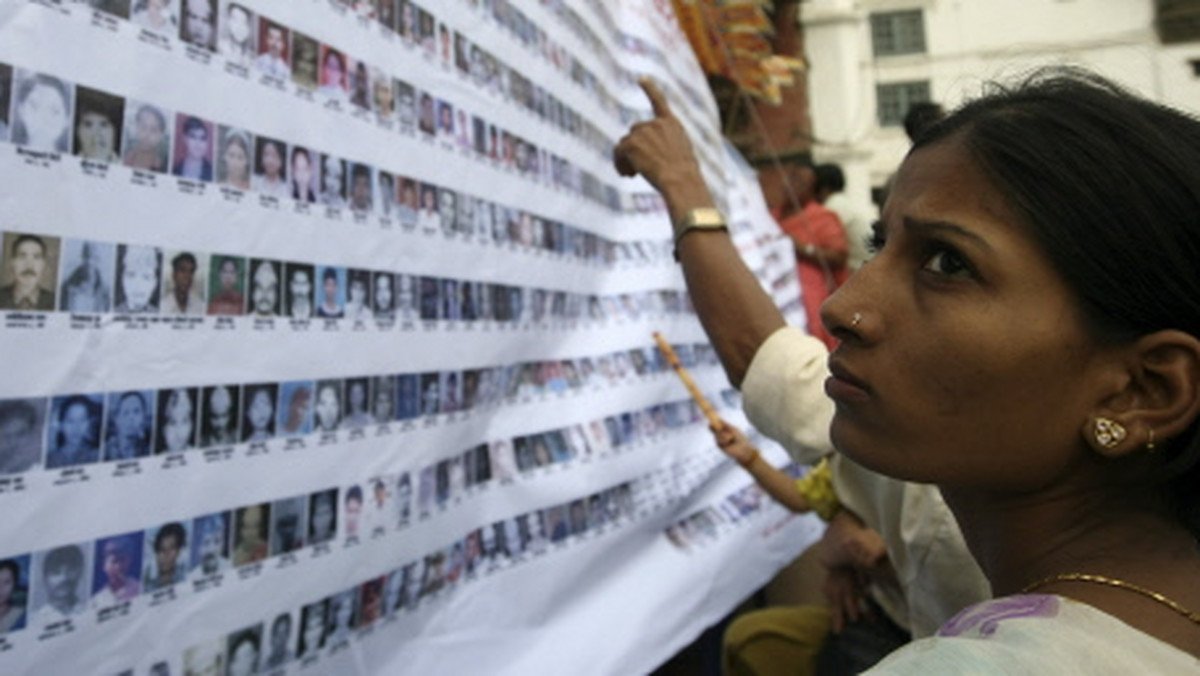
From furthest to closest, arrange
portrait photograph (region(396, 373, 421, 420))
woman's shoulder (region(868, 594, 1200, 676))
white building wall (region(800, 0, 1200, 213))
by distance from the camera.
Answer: white building wall (region(800, 0, 1200, 213))
portrait photograph (region(396, 373, 421, 420))
woman's shoulder (region(868, 594, 1200, 676))

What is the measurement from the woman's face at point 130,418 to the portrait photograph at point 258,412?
0.24 ft

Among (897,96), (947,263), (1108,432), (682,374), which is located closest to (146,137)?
(947,263)

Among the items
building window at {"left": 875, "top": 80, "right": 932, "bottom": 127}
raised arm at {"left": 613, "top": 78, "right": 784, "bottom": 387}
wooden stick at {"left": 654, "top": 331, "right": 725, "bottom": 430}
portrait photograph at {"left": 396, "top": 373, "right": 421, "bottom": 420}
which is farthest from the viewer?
building window at {"left": 875, "top": 80, "right": 932, "bottom": 127}

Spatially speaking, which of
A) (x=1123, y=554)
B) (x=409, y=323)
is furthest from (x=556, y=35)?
(x=1123, y=554)

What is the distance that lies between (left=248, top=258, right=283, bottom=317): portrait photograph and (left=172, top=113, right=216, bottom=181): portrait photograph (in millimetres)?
71

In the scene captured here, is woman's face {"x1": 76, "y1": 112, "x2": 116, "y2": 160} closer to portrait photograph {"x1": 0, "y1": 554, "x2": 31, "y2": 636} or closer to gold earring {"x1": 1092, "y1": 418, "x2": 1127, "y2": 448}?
portrait photograph {"x1": 0, "y1": 554, "x2": 31, "y2": 636}

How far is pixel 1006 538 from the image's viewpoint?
1.88 ft

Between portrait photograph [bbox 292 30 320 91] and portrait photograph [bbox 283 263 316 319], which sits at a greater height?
portrait photograph [bbox 292 30 320 91]

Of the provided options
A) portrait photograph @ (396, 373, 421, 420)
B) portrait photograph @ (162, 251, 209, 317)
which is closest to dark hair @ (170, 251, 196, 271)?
portrait photograph @ (162, 251, 209, 317)

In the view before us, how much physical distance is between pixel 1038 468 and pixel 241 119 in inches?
23.8

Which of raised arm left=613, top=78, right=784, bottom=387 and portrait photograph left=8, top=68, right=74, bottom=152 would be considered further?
raised arm left=613, top=78, right=784, bottom=387

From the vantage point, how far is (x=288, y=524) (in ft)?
2.01

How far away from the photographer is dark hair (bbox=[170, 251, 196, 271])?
545 mm

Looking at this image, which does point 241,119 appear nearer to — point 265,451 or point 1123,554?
point 265,451
